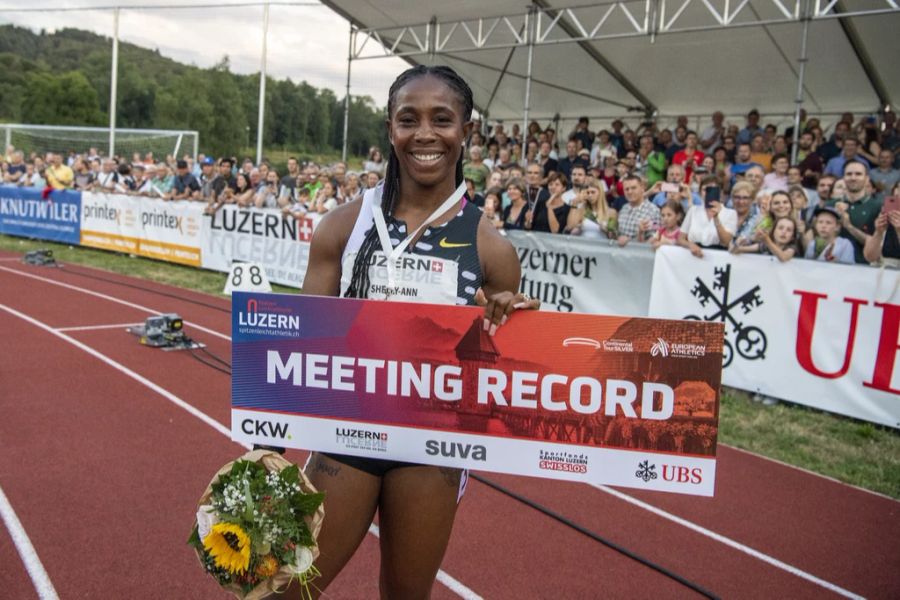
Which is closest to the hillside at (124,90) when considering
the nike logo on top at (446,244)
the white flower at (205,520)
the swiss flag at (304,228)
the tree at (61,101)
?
the tree at (61,101)

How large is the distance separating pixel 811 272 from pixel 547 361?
5.71m

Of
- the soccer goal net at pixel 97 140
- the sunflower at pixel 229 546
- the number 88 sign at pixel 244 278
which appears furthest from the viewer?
the soccer goal net at pixel 97 140

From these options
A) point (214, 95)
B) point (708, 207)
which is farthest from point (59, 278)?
point (214, 95)

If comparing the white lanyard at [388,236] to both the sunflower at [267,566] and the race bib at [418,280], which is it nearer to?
the race bib at [418,280]

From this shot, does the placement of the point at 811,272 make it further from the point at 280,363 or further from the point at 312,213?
the point at 312,213

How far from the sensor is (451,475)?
2.27m

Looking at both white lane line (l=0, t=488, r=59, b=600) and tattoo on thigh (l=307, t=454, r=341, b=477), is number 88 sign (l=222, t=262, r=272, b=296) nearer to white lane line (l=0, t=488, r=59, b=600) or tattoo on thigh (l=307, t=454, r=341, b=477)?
white lane line (l=0, t=488, r=59, b=600)

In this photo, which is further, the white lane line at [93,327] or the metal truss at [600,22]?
the metal truss at [600,22]

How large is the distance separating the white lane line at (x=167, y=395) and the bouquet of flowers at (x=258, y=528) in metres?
1.93

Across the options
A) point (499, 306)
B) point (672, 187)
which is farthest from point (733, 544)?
point (672, 187)

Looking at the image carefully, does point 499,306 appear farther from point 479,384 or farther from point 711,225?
point 711,225

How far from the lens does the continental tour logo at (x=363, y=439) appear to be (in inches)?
87.3

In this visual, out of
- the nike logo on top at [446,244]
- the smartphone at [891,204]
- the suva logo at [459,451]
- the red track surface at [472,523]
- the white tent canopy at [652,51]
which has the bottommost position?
the red track surface at [472,523]

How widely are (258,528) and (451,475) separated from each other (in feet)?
2.00
